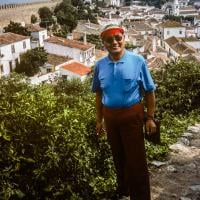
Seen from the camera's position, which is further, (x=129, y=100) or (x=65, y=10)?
(x=65, y=10)

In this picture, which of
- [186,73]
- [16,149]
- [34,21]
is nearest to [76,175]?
[16,149]

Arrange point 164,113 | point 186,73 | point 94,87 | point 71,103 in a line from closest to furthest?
point 94,87 → point 71,103 → point 164,113 → point 186,73

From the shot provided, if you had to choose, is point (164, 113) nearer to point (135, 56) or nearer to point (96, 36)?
point (135, 56)

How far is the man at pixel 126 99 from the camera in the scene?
3.73 meters

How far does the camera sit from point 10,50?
34.3 meters

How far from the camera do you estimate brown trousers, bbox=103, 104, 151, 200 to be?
3.76m

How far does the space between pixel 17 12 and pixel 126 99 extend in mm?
55139

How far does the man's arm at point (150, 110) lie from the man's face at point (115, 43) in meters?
0.44

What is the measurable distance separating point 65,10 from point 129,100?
54.9m

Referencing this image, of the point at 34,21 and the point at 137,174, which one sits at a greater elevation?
the point at 137,174

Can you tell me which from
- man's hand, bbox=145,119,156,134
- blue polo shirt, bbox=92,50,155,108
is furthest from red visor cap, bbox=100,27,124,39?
man's hand, bbox=145,119,156,134

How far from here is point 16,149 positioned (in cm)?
412

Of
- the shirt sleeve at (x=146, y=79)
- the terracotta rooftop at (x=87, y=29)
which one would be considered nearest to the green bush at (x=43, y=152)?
the shirt sleeve at (x=146, y=79)

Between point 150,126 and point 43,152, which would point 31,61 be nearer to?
point 43,152
